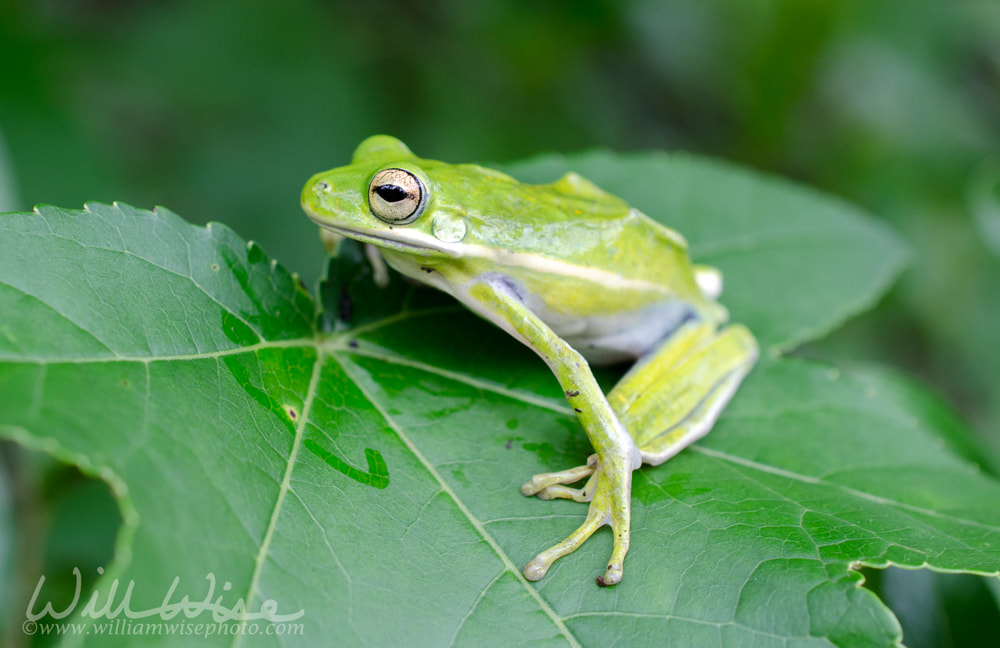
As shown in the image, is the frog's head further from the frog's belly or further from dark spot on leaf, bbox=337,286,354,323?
the frog's belly

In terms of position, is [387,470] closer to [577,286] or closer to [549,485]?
[549,485]

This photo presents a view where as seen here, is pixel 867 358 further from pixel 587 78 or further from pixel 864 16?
pixel 587 78

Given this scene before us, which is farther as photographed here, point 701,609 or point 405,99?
point 405,99

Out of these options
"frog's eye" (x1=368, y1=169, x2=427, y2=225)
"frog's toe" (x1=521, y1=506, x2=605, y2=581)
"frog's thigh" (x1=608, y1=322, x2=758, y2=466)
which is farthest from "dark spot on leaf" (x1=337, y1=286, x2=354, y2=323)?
"frog's toe" (x1=521, y1=506, x2=605, y2=581)

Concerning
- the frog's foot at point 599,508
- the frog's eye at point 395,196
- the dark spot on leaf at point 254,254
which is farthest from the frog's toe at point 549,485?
the dark spot on leaf at point 254,254

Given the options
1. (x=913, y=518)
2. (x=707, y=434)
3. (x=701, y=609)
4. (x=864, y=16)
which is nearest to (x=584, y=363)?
(x=707, y=434)

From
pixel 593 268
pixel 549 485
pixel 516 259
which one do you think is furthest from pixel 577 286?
pixel 549 485
